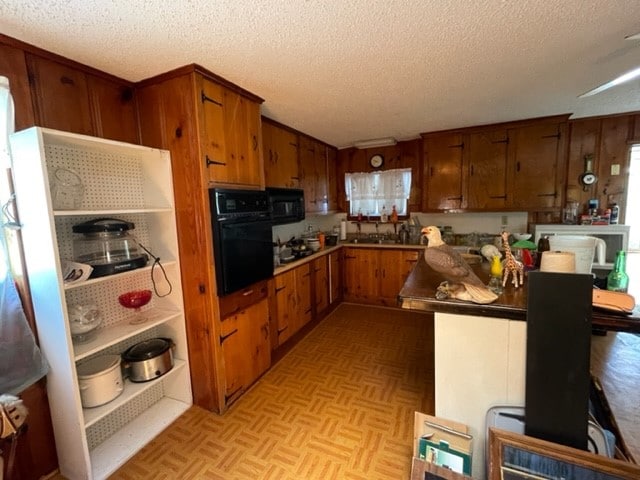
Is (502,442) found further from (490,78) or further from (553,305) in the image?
(490,78)

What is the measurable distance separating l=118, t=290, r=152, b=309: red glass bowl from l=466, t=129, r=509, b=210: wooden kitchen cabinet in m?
3.58

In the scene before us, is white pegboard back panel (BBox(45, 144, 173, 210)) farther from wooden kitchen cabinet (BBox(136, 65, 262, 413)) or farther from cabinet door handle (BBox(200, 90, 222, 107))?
cabinet door handle (BBox(200, 90, 222, 107))

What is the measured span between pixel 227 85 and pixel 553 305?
2248 mm

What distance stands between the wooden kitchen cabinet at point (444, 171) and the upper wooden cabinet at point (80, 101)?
128 inches

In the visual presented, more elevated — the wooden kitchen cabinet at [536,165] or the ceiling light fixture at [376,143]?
the ceiling light fixture at [376,143]

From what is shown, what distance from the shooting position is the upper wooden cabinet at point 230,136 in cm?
185

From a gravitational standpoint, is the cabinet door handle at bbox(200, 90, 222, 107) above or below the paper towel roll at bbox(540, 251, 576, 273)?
above

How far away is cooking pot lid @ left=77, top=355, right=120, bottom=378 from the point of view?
163 centimetres

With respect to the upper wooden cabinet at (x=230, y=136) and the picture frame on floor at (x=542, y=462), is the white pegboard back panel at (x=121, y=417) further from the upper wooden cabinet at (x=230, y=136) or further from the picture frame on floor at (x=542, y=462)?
the picture frame on floor at (x=542, y=462)

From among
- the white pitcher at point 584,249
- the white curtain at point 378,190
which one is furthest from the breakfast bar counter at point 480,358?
the white curtain at point 378,190

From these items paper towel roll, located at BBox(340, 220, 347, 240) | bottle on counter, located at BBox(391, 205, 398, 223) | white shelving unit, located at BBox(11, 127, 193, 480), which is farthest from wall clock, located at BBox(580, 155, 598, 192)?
white shelving unit, located at BBox(11, 127, 193, 480)

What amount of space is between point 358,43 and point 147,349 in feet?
7.65

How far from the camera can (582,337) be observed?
3.70 ft

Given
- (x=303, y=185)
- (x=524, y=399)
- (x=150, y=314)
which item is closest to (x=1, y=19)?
(x=150, y=314)
